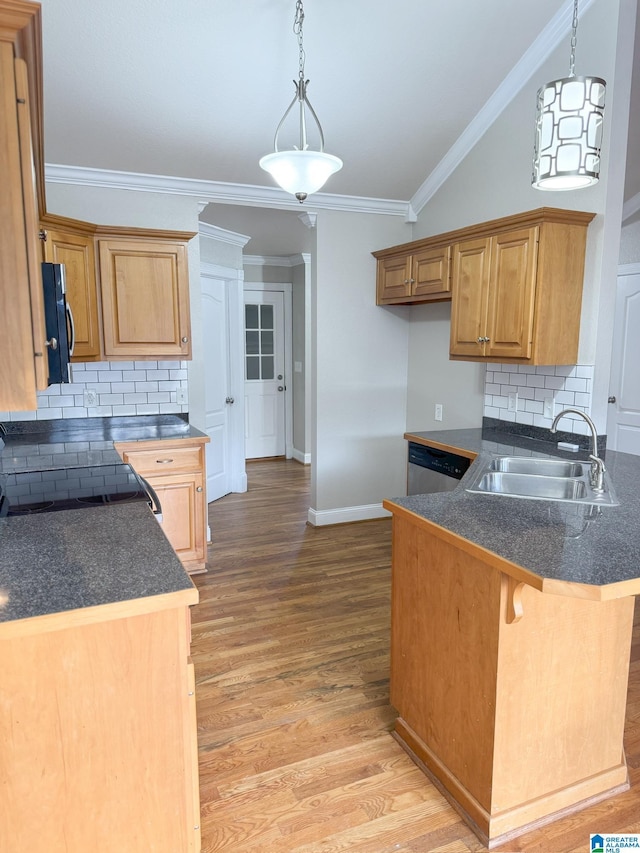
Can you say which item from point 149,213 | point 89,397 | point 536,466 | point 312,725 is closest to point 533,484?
point 536,466

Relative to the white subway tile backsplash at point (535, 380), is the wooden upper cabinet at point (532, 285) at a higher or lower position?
higher

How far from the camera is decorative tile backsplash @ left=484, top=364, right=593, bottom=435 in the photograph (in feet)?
10.0

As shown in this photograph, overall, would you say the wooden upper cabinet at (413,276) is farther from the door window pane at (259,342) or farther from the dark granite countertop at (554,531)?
the door window pane at (259,342)

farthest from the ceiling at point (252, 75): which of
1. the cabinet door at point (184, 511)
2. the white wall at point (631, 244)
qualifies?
the cabinet door at point (184, 511)

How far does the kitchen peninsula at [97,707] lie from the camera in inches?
48.9

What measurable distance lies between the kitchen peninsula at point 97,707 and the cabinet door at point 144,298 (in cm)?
214

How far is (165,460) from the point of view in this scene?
3.38m

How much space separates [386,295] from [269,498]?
221cm

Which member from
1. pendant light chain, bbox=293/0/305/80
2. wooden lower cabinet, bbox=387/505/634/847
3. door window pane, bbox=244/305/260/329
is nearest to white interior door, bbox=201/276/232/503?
door window pane, bbox=244/305/260/329

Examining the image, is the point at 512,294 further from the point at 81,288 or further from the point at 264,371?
the point at 264,371

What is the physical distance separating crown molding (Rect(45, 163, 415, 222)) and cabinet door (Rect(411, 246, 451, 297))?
28.7 inches

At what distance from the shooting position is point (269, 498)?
538cm

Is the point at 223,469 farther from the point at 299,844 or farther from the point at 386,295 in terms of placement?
the point at 299,844

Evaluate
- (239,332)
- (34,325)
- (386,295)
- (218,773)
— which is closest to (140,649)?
(34,325)
